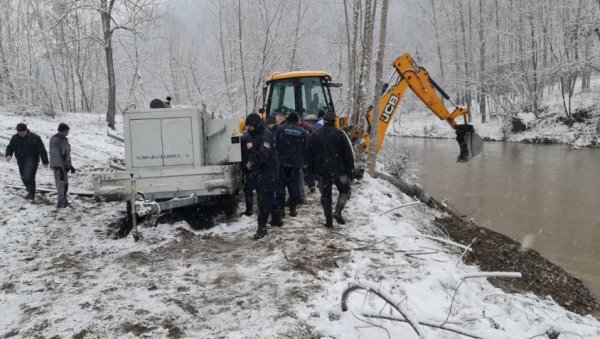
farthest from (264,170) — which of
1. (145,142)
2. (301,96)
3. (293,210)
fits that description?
(301,96)

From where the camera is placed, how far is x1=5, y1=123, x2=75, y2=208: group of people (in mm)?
9188

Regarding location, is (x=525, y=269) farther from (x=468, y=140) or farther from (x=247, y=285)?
(x=468, y=140)

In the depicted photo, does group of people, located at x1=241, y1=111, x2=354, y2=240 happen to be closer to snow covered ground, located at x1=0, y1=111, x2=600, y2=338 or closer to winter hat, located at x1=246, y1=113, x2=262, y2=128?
winter hat, located at x1=246, y1=113, x2=262, y2=128

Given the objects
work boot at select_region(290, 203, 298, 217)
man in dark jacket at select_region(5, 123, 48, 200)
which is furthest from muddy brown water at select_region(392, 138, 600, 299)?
man in dark jacket at select_region(5, 123, 48, 200)

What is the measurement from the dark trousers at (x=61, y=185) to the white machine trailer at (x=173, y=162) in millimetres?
2167

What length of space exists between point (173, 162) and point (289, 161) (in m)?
2.11

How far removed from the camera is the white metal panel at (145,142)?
26.1ft

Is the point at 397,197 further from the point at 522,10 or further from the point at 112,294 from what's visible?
the point at 522,10

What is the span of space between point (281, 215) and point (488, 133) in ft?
93.3

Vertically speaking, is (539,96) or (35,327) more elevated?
(539,96)

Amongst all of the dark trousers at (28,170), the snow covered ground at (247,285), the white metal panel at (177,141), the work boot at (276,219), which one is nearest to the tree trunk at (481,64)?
the snow covered ground at (247,285)

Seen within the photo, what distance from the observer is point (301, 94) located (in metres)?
11.1

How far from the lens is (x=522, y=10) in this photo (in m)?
31.6

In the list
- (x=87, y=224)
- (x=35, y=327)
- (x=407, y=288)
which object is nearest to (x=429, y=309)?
(x=407, y=288)
